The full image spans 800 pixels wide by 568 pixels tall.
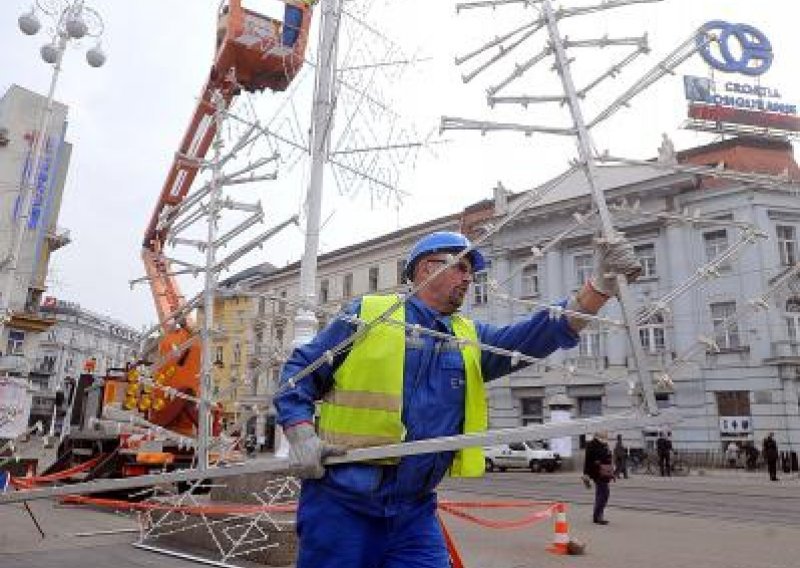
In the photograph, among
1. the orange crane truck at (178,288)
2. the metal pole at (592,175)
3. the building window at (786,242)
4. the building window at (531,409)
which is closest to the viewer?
the metal pole at (592,175)

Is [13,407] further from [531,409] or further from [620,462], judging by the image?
[531,409]

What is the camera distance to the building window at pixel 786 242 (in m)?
26.5

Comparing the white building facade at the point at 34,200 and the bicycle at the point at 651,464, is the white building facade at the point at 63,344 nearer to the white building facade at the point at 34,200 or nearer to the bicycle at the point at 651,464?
the white building facade at the point at 34,200

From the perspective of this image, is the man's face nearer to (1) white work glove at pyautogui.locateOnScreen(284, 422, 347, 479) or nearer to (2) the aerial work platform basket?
(1) white work glove at pyautogui.locateOnScreen(284, 422, 347, 479)

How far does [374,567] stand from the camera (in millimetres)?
2754

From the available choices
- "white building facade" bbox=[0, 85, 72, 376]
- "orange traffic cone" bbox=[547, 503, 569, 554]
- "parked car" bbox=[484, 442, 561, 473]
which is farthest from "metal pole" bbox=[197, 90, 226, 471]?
"white building facade" bbox=[0, 85, 72, 376]

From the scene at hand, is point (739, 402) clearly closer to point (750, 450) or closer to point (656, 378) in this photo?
point (750, 450)

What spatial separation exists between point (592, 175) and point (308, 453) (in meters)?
1.55

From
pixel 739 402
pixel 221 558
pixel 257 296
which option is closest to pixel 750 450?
pixel 739 402

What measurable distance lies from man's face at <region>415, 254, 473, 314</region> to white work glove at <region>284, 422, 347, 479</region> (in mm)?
797

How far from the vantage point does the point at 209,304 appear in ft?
17.3

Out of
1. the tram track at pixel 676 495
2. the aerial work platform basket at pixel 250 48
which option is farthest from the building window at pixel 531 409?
the aerial work platform basket at pixel 250 48

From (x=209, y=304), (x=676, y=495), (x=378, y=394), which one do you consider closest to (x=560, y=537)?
(x=209, y=304)

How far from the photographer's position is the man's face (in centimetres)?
310
